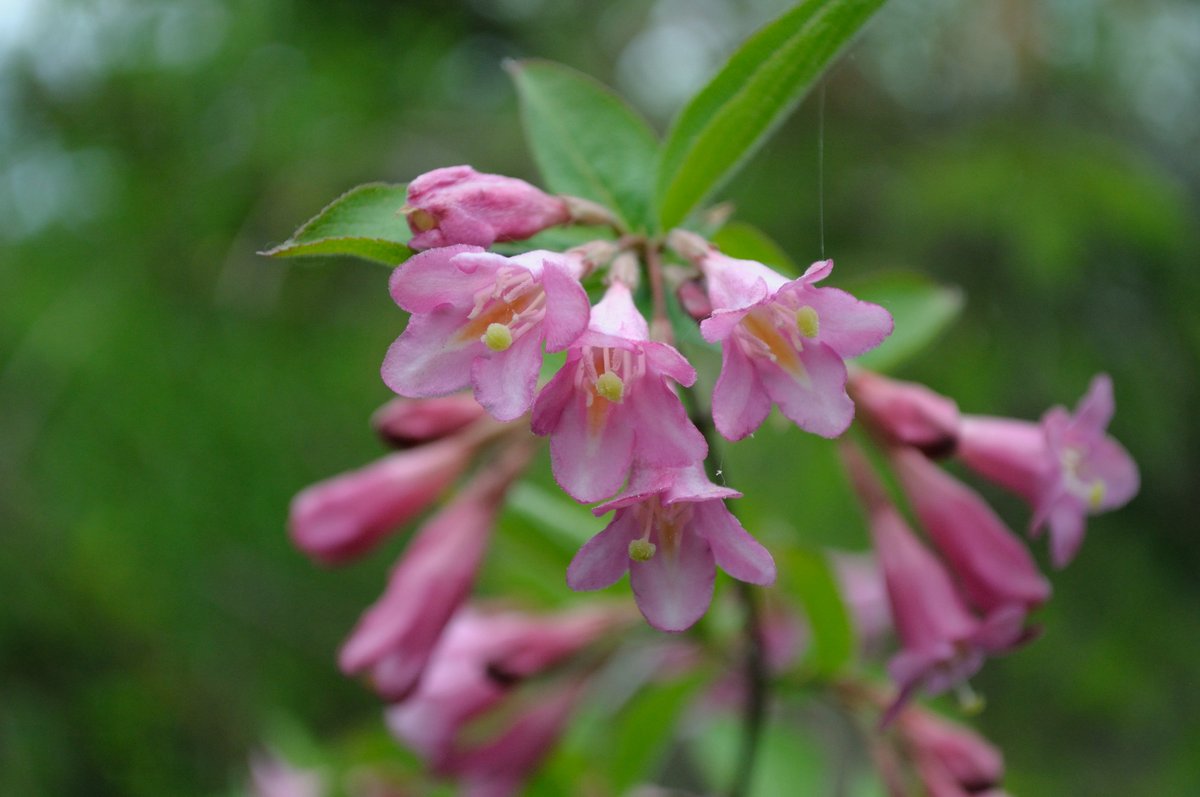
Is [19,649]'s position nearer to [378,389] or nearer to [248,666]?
[248,666]

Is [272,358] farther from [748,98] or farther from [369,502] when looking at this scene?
[748,98]

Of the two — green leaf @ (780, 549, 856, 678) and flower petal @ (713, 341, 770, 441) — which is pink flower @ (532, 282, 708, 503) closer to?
flower petal @ (713, 341, 770, 441)

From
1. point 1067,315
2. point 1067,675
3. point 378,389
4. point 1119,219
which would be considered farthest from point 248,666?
point 1119,219

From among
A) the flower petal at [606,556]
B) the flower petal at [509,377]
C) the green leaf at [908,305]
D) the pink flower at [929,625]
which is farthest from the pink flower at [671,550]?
the green leaf at [908,305]

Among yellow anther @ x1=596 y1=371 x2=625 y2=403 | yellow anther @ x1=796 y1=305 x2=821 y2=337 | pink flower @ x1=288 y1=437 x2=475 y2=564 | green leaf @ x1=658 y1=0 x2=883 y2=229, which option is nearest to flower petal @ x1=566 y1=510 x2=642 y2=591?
yellow anther @ x1=596 y1=371 x2=625 y2=403

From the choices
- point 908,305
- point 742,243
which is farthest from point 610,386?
point 908,305

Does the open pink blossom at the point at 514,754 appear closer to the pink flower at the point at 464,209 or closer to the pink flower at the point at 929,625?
the pink flower at the point at 929,625
